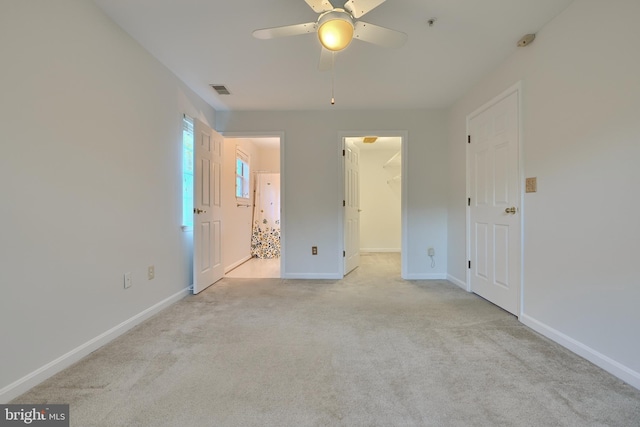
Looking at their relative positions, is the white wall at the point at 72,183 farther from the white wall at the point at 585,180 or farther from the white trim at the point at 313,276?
the white wall at the point at 585,180

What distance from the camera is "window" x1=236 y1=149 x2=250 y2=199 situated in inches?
191

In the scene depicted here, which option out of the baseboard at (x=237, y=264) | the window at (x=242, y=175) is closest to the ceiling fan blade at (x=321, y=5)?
the window at (x=242, y=175)

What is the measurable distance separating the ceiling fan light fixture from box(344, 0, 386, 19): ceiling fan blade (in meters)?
0.04

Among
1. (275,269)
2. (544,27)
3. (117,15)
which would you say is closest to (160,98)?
(117,15)

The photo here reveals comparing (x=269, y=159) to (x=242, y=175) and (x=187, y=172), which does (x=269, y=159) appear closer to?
(x=242, y=175)

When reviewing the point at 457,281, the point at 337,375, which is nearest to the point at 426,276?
the point at 457,281

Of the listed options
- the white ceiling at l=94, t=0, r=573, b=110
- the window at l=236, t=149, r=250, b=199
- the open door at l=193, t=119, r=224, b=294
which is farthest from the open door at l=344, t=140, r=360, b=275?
the window at l=236, t=149, r=250, b=199

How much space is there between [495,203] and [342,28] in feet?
7.07

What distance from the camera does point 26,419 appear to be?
1.26 m

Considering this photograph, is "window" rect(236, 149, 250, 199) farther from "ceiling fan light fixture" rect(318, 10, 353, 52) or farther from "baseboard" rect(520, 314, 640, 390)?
"baseboard" rect(520, 314, 640, 390)

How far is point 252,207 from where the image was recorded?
5703mm

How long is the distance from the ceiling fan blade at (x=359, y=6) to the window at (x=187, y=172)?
2.18 metres

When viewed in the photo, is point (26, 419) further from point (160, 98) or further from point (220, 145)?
point (220, 145)

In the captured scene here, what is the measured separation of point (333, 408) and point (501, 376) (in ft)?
3.19
